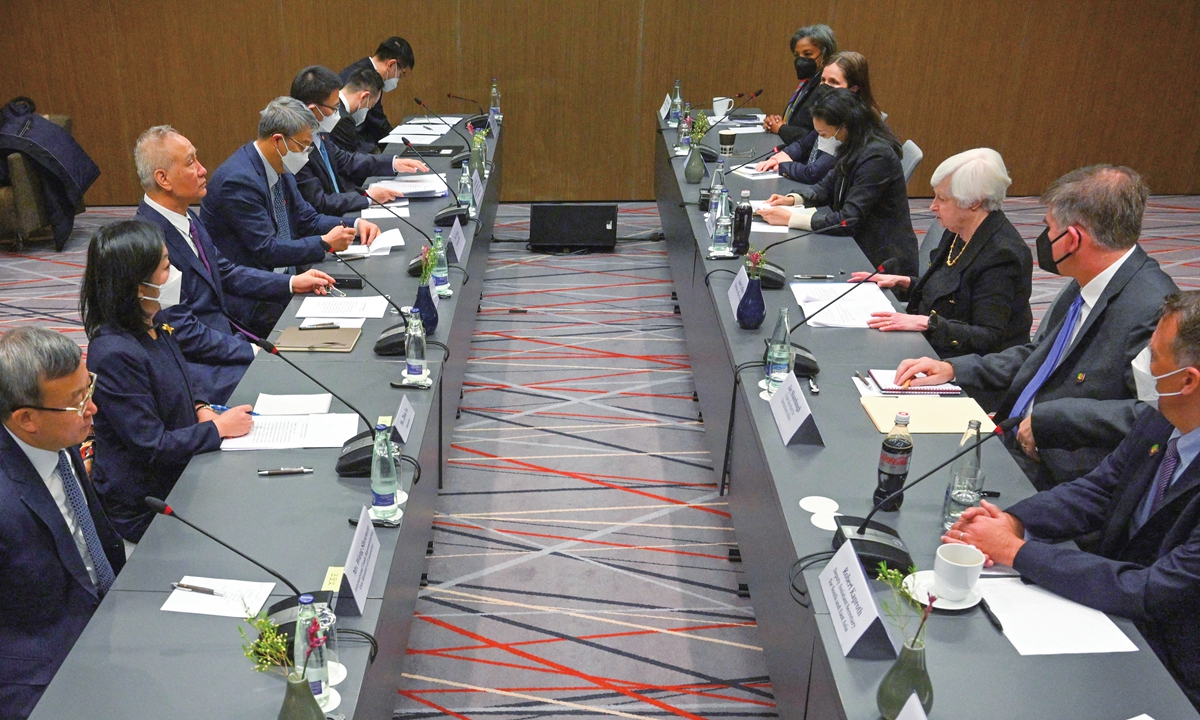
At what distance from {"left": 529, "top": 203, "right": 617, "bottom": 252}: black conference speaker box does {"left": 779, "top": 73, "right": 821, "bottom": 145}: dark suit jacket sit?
3.96 feet

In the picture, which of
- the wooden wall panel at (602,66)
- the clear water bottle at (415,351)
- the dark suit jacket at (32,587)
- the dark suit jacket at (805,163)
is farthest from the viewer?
the wooden wall panel at (602,66)

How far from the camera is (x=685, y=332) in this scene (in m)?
5.07

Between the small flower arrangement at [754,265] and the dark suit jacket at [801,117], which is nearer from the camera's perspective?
the small flower arrangement at [754,265]

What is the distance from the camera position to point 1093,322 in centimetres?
276

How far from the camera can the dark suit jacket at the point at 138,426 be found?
2.57 m

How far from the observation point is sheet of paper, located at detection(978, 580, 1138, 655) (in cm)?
194

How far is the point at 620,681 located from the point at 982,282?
182cm

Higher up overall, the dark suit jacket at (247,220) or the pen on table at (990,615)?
the dark suit jacket at (247,220)

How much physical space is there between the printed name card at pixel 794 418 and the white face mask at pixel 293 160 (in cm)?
241

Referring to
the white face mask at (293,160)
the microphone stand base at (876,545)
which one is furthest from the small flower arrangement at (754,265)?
the white face mask at (293,160)

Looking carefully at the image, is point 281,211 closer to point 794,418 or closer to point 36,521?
point 36,521

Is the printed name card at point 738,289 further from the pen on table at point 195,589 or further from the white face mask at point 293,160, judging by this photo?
the pen on table at point 195,589

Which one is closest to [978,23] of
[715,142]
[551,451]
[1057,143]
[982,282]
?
[1057,143]

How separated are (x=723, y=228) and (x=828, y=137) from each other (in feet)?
2.55
